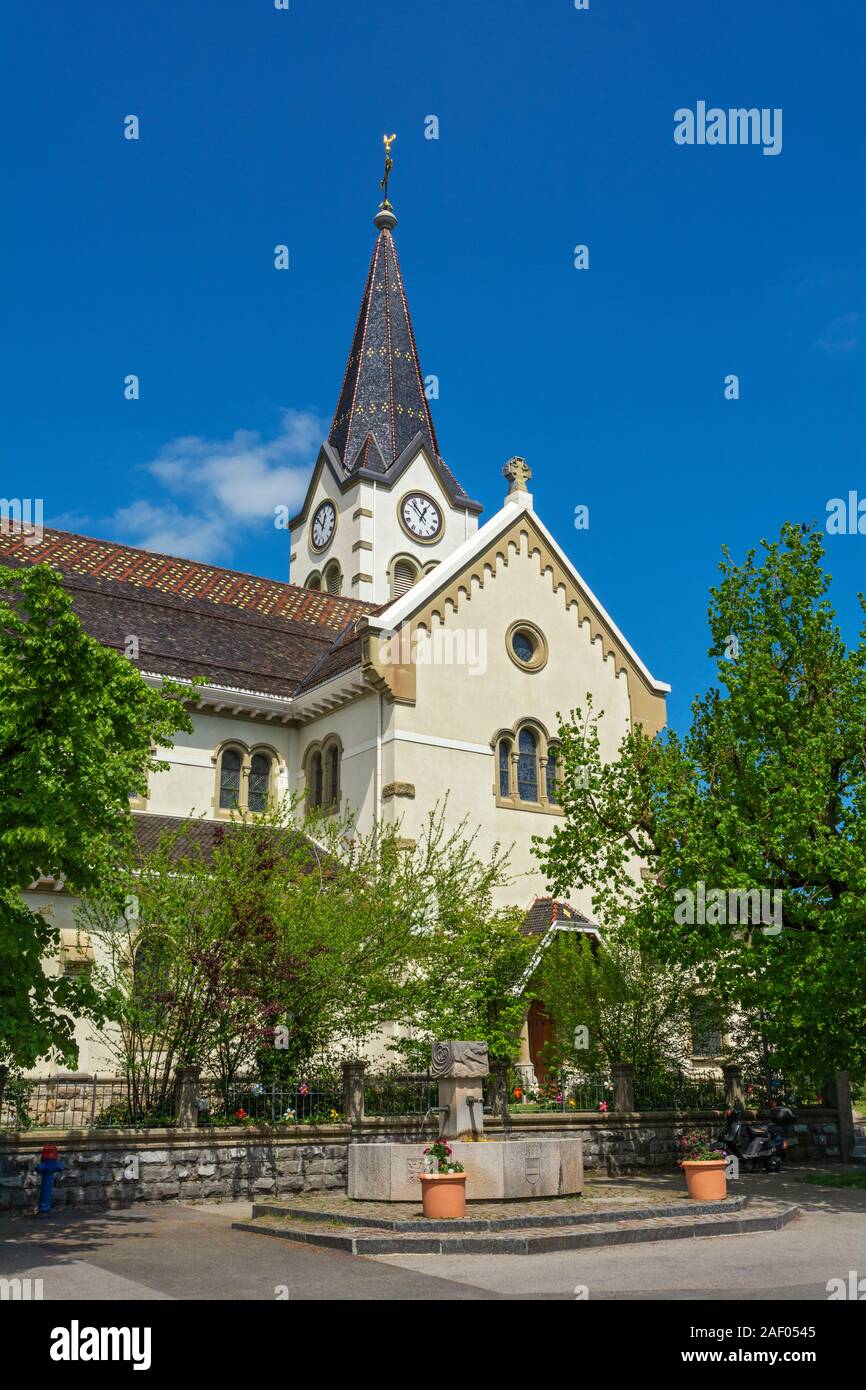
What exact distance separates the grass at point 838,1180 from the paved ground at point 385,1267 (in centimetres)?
543

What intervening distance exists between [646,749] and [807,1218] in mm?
8322

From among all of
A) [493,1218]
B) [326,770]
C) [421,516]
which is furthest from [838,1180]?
[421,516]

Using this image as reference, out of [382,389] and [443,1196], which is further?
[382,389]

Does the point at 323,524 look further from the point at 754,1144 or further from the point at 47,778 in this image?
the point at 47,778

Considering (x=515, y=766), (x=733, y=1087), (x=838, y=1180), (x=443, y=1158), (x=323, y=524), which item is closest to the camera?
(x=443, y=1158)

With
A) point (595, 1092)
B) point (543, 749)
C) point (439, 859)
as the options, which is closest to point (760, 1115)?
point (595, 1092)

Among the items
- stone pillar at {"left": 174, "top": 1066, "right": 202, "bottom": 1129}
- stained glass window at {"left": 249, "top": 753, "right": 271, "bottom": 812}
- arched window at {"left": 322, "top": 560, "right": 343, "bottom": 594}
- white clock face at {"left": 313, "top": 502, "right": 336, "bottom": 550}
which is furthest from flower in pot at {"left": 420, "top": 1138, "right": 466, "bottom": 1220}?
white clock face at {"left": 313, "top": 502, "right": 336, "bottom": 550}

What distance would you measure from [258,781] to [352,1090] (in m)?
14.0

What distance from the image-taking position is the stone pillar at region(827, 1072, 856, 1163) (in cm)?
2594

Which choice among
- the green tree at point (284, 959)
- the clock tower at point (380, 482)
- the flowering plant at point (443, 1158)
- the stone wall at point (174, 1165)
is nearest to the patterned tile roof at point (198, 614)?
the clock tower at point (380, 482)

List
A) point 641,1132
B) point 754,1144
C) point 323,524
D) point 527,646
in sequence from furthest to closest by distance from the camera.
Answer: point 323,524 < point 527,646 < point 641,1132 < point 754,1144

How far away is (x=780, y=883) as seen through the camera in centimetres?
1920

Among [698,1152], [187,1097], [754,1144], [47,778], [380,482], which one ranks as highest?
[380,482]

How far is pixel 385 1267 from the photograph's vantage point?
1184cm
